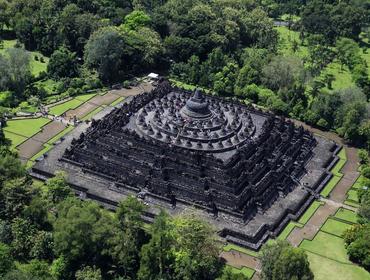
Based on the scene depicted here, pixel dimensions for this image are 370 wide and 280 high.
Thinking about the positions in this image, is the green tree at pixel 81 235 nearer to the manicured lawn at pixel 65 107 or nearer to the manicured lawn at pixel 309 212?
the manicured lawn at pixel 309 212

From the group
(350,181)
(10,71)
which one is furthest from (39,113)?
(350,181)

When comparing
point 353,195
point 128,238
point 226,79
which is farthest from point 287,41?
point 128,238

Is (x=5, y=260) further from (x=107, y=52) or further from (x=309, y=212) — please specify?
(x=107, y=52)

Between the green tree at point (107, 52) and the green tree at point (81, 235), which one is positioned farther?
the green tree at point (107, 52)

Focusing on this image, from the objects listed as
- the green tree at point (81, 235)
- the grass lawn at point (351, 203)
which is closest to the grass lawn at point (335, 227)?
the grass lawn at point (351, 203)

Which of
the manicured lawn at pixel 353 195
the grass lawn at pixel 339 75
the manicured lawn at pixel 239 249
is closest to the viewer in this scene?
the manicured lawn at pixel 239 249

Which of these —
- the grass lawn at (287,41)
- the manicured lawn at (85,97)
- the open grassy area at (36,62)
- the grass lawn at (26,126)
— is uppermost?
the grass lawn at (287,41)
